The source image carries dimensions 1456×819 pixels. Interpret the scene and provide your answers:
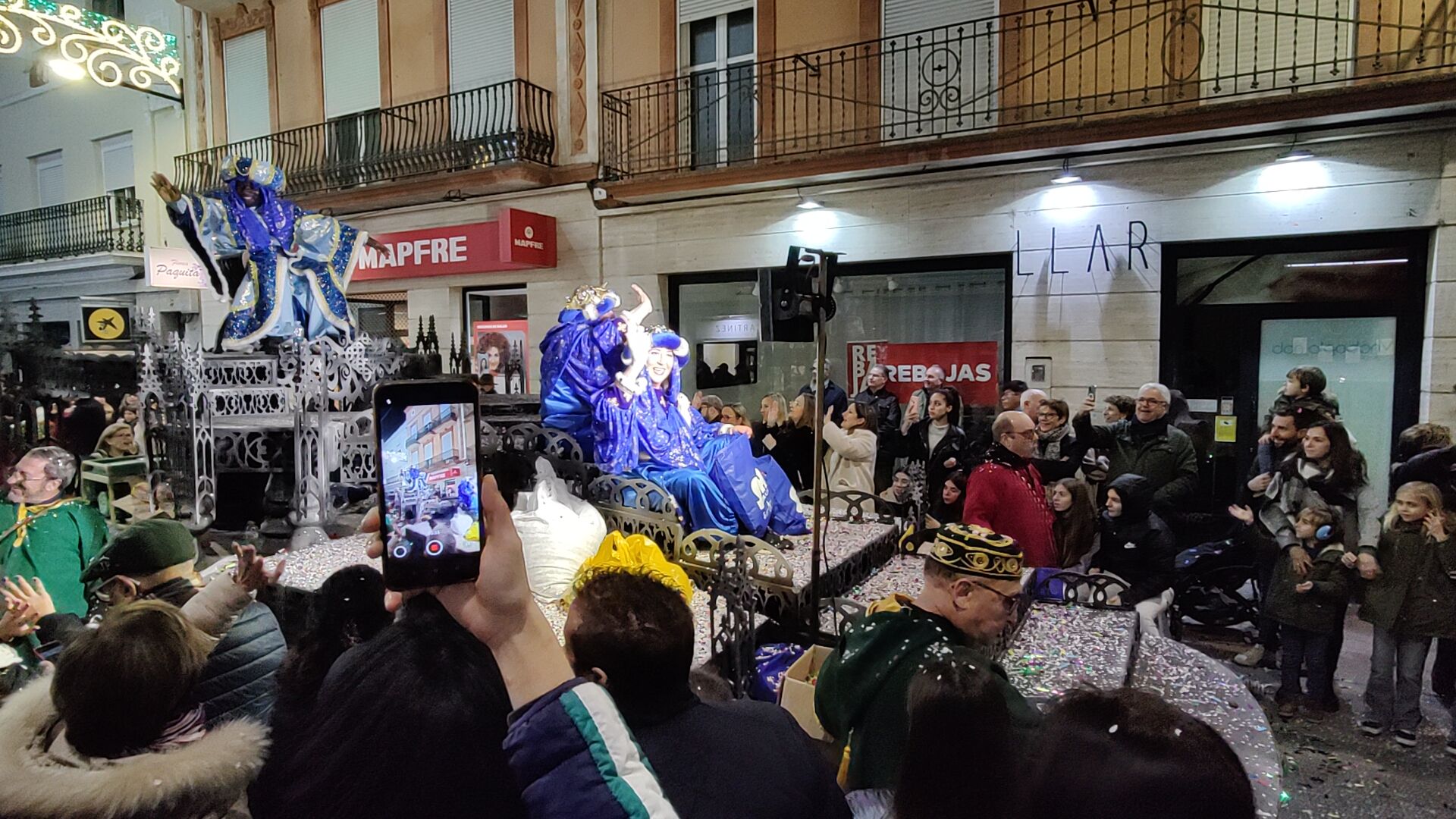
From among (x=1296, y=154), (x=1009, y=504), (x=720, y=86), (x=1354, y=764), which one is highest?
(x=720, y=86)

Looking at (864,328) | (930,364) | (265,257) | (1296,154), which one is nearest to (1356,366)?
(1296,154)

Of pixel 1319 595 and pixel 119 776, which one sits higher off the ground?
pixel 119 776

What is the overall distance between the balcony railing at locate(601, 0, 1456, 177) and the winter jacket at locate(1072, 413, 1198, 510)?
7.87 feet

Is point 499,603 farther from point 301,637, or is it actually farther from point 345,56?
point 345,56

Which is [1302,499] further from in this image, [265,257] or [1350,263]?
[265,257]

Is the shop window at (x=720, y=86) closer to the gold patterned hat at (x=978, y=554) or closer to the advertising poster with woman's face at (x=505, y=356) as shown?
the advertising poster with woman's face at (x=505, y=356)

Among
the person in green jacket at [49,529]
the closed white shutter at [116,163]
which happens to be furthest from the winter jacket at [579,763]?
the closed white shutter at [116,163]

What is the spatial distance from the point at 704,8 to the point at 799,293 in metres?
5.85

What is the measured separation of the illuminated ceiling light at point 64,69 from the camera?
114 inches

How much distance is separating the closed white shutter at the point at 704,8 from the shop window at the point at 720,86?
56 mm

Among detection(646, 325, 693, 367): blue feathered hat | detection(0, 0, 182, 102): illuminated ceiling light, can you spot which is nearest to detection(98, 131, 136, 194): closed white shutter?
detection(0, 0, 182, 102): illuminated ceiling light

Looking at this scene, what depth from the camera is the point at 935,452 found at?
573cm

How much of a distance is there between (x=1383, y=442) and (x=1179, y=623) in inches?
103

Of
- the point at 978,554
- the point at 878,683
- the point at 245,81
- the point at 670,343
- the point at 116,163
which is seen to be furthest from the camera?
the point at 245,81
